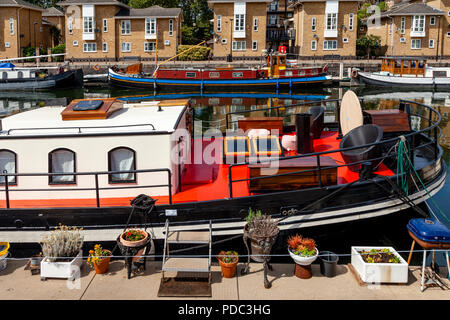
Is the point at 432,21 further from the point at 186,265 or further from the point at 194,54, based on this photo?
the point at 186,265

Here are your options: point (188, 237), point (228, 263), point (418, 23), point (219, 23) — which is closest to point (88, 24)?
point (219, 23)

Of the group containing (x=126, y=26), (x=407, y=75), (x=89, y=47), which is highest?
(x=126, y=26)

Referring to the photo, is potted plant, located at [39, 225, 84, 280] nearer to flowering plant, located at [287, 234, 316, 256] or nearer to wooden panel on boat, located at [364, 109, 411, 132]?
flowering plant, located at [287, 234, 316, 256]

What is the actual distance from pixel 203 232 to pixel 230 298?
1.62 m

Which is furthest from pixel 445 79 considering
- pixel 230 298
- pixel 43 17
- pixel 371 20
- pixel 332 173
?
pixel 43 17

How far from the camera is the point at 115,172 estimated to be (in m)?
7.89

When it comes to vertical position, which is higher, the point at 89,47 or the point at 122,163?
the point at 89,47

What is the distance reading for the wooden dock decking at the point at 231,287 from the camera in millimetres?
6406

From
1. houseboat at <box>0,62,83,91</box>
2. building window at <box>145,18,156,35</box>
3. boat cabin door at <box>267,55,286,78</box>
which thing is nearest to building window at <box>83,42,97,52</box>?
building window at <box>145,18,156,35</box>

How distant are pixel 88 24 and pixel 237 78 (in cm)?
2719

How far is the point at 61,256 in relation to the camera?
698 centimetres

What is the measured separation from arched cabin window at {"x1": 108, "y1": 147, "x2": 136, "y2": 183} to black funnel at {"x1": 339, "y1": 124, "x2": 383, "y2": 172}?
4.28 meters

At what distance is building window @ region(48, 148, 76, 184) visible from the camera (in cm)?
842
